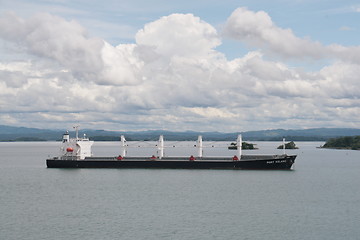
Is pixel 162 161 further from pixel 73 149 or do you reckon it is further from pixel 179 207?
pixel 179 207

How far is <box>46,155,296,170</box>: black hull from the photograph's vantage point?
81.6 meters

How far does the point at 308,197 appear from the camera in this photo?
53.8 metres

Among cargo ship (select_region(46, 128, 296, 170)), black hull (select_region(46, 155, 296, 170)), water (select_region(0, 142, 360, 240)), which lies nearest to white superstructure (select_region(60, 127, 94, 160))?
cargo ship (select_region(46, 128, 296, 170))

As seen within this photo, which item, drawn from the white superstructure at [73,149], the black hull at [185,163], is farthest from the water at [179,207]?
the white superstructure at [73,149]

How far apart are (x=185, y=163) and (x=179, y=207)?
124ft

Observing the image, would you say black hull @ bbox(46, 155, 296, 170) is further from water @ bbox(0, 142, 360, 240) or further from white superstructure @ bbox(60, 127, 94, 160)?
water @ bbox(0, 142, 360, 240)

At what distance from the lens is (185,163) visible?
84.4 meters

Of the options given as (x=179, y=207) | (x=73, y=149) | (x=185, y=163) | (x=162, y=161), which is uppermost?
(x=73, y=149)

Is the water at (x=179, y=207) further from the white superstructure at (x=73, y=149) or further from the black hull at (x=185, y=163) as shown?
the white superstructure at (x=73, y=149)

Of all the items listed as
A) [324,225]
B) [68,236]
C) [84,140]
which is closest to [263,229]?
[324,225]

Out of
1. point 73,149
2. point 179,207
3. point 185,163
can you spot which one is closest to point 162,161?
point 185,163

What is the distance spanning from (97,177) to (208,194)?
78.6 ft

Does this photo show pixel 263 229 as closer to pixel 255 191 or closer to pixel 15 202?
pixel 255 191

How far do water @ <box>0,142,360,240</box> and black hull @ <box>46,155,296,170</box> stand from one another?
6845mm
